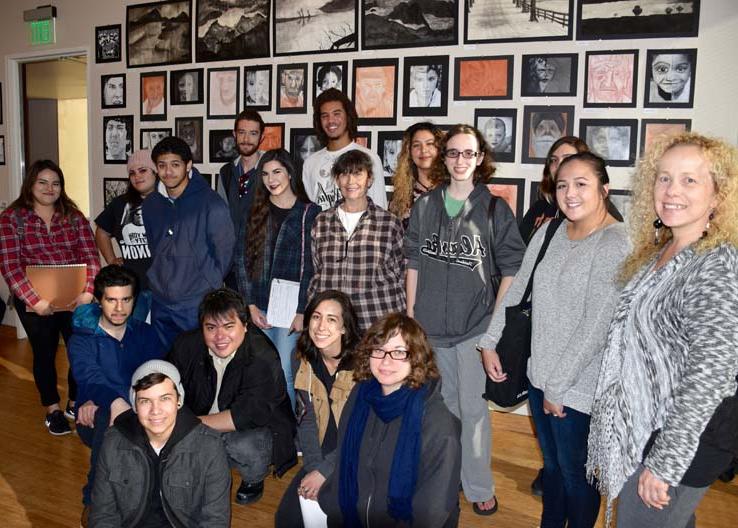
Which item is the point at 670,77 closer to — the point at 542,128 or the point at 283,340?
the point at 542,128

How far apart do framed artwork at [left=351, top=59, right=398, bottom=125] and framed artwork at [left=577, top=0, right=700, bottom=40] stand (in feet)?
4.04

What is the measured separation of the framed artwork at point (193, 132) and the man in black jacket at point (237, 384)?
266cm

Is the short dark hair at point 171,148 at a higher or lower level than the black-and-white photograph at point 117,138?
lower

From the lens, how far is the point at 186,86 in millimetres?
5043

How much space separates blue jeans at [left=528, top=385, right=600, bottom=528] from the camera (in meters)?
1.97

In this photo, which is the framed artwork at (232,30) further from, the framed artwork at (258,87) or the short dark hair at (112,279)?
the short dark hair at (112,279)

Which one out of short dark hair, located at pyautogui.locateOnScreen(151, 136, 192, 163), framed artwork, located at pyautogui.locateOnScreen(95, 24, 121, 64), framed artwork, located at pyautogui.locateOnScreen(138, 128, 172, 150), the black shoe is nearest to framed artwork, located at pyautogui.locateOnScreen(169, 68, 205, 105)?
framed artwork, located at pyautogui.locateOnScreen(138, 128, 172, 150)

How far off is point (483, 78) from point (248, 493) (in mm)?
2803

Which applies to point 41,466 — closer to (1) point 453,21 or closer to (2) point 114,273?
(2) point 114,273

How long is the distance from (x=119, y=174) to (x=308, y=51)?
6.89ft

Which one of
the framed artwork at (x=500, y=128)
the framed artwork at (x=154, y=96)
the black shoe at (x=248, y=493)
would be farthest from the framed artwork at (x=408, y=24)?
the black shoe at (x=248, y=493)

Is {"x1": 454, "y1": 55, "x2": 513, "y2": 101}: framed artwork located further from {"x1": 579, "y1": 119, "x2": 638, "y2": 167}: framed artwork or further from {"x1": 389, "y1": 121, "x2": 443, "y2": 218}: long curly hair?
{"x1": 389, "y1": 121, "x2": 443, "y2": 218}: long curly hair

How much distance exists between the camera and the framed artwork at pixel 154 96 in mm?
5156

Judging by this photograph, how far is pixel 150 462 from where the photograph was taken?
2.08 meters
